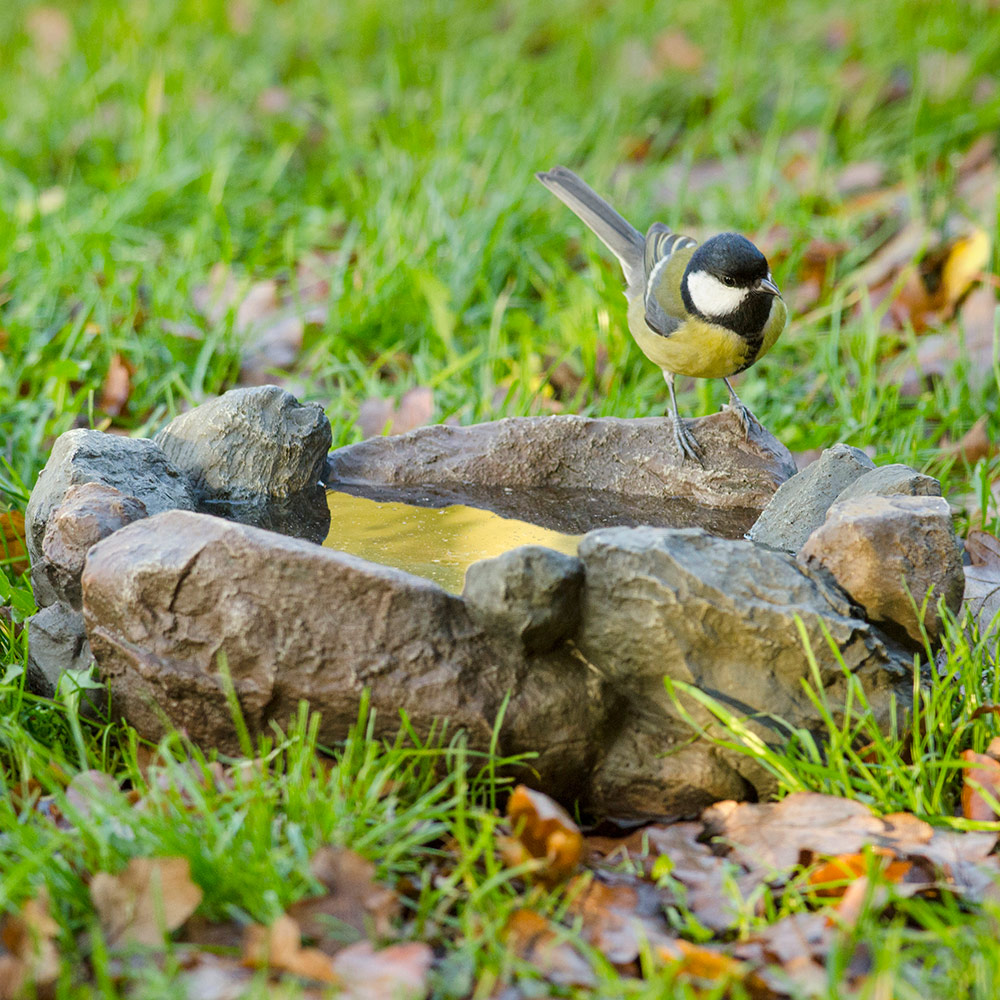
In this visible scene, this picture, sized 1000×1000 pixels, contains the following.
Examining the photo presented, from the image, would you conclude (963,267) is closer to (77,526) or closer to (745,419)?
(745,419)

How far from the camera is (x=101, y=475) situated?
2.54 meters

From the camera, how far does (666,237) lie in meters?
3.74

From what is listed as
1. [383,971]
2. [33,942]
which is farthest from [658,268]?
[33,942]

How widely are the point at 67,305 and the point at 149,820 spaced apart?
343cm

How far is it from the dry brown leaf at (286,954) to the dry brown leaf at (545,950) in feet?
1.05

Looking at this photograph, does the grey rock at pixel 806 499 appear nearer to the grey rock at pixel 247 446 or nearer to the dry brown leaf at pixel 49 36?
the grey rock at pixel 247 446

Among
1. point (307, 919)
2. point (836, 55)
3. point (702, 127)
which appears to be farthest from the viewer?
point (836, 55)

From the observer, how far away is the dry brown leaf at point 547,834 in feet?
6.49

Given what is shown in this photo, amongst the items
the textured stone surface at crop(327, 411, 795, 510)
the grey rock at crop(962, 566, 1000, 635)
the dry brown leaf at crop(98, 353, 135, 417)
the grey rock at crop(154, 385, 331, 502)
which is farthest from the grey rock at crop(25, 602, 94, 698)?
the grey rock at crop(962, 566, 1000, 635)

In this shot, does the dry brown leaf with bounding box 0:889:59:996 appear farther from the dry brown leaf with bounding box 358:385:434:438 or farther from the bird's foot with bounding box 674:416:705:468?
the dry brown leaf with bounding box 358:385:434:438

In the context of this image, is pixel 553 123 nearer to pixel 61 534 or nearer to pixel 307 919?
pixel 61 534

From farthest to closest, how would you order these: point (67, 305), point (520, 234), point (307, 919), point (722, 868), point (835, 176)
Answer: point (835, 176), point (520, 234), point (67, 305), point (722, 868), point (307, 919)

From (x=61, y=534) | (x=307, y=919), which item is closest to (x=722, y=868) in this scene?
(x=307, y=919)

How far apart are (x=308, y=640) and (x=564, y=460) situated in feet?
3.61
